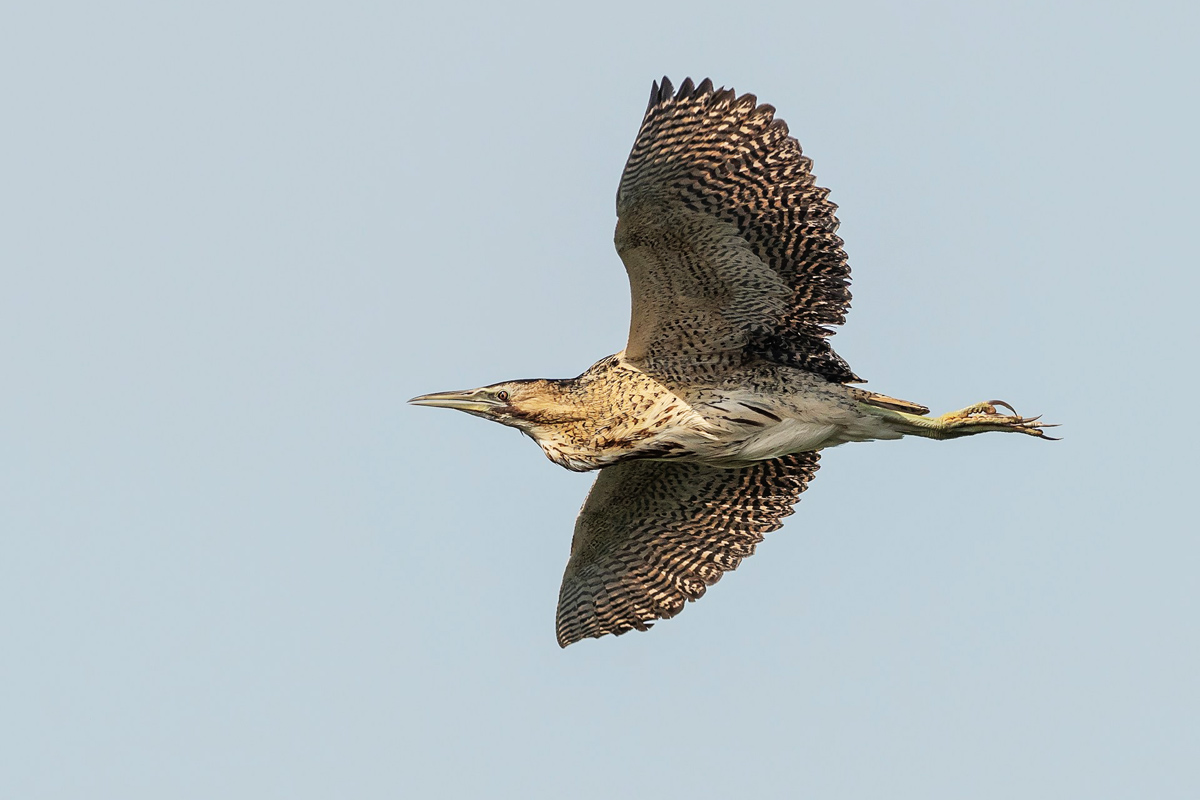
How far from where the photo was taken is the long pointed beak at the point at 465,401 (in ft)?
41.8

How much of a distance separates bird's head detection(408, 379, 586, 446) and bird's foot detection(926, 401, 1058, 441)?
2.46m

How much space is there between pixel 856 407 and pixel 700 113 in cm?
230

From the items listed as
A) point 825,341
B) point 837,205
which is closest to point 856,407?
point 825,341

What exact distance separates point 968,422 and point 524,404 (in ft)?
9.94

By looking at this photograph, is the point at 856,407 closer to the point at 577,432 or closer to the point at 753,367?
the point at 753,367

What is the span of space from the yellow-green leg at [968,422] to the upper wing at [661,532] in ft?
3.55

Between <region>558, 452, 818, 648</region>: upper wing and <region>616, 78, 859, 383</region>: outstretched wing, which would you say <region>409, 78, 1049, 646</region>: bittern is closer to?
<region>616, 78, 859, 383</region>: outstretched wing

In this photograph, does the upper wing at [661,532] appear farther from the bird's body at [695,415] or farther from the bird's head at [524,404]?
the bird's head at [524,404]

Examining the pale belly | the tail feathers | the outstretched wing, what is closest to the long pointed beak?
the outstretched wing

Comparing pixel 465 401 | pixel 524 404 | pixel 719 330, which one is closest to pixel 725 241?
pixel 719 330

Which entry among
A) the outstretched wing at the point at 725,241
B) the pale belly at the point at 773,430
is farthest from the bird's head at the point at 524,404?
the pale belly at the point at 773,430

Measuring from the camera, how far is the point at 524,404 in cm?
1260

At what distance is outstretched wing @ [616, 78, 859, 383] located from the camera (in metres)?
11.7

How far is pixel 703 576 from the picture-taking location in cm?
1371
